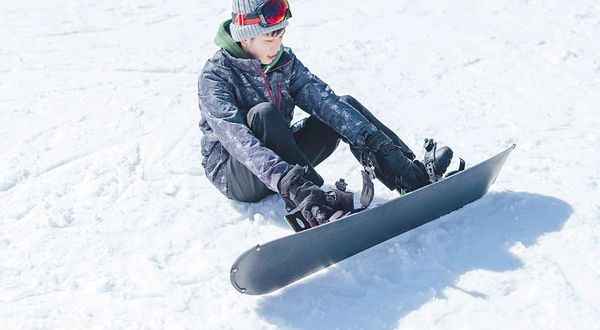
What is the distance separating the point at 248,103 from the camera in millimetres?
3238

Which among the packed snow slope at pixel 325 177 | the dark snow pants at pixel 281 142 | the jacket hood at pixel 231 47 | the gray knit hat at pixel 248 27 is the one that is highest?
the gray knit hat at pixel 248 27

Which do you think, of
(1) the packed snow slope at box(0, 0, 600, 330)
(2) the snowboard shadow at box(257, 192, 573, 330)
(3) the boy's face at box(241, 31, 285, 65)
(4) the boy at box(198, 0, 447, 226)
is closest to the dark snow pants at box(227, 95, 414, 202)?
(4) the boy at box(198, 0, 447, 226)

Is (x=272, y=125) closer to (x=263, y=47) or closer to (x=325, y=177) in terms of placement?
(x=263, y=47)

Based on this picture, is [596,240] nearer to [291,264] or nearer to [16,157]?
[291,264]

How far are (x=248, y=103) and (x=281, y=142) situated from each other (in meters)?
0.44

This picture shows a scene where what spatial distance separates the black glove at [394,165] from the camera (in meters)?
3.12

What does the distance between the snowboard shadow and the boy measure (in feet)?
0.98

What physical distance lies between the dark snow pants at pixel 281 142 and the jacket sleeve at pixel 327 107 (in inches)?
3.9

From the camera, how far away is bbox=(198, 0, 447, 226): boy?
2797mm

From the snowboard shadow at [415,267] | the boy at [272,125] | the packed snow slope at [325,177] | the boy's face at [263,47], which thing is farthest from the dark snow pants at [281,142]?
the snowboard shadow at [415,267]

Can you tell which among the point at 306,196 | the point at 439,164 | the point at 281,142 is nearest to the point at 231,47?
the point at 281,142

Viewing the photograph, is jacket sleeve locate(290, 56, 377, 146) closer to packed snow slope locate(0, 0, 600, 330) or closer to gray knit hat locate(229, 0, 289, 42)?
gray knit hat locate(229, 0, 289, 42)

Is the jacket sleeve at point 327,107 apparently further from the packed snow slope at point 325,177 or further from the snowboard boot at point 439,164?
the packed snow slope at point 325,177

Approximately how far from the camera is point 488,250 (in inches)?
114
